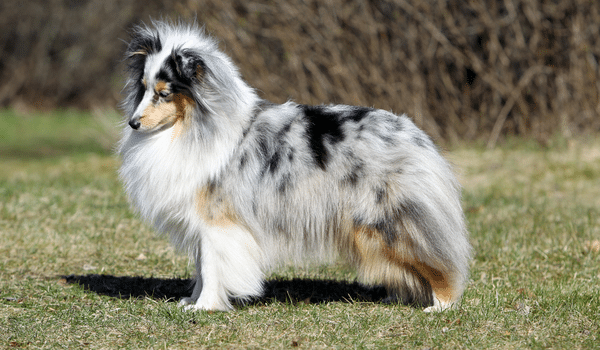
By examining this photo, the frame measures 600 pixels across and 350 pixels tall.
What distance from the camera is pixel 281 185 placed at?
392 cm

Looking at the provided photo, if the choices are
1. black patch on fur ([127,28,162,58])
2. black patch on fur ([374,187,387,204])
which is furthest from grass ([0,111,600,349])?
black patch on fur ([127,28,162,58])

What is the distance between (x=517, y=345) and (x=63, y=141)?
13.5 m

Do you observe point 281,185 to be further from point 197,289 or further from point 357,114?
point 197,289

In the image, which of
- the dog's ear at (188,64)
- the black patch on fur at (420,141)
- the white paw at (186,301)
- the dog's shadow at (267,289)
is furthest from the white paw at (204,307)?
the black patch on fur at (420,141)

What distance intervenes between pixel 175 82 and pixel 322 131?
93 cm

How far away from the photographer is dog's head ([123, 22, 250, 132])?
154 inches

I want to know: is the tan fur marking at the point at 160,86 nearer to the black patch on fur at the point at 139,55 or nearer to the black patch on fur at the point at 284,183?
the black patch on fur at the point at 139,55

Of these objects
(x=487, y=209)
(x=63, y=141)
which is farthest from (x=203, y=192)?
(x=63, y=141)

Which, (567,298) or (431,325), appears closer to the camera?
(431,325)

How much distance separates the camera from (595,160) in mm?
8953

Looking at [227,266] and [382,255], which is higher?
[382,255]

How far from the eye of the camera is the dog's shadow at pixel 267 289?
4.53 meters

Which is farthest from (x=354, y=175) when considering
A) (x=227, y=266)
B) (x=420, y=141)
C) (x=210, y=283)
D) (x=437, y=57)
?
(x=437, y=57)

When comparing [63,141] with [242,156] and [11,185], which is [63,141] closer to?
[11,185]
